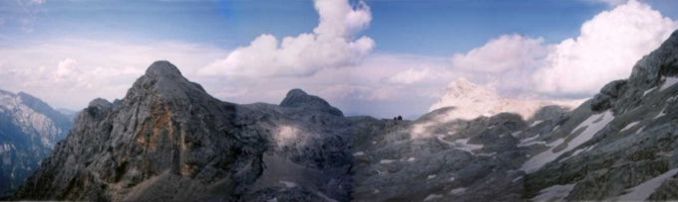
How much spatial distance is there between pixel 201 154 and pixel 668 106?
76.2m

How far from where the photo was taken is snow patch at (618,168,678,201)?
4388 centimetres

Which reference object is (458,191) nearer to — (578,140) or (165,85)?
(578,140)

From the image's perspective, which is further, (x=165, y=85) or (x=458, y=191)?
(x=165, y=85)

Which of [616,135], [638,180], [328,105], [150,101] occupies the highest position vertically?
[328,105]

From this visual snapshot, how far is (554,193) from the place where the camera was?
6869 cm

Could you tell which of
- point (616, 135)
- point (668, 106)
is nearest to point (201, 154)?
point (616, 135)

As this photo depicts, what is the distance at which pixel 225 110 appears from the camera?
127 m

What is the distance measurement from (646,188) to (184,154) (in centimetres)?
8186

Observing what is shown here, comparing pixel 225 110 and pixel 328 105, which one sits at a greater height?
pixel 328 105

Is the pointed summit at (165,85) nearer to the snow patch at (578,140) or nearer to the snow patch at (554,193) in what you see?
the snow patch at (578,140)

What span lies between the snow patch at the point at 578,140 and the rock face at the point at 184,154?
32.5 metres

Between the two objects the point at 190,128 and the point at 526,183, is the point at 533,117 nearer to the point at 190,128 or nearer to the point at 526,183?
the point at 526,183

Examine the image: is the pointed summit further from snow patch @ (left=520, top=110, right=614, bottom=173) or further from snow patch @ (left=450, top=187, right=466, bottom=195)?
snow patch @ (left=520, top=110, right=614, bottom=173)

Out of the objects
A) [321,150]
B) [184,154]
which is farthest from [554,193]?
[184,154]
